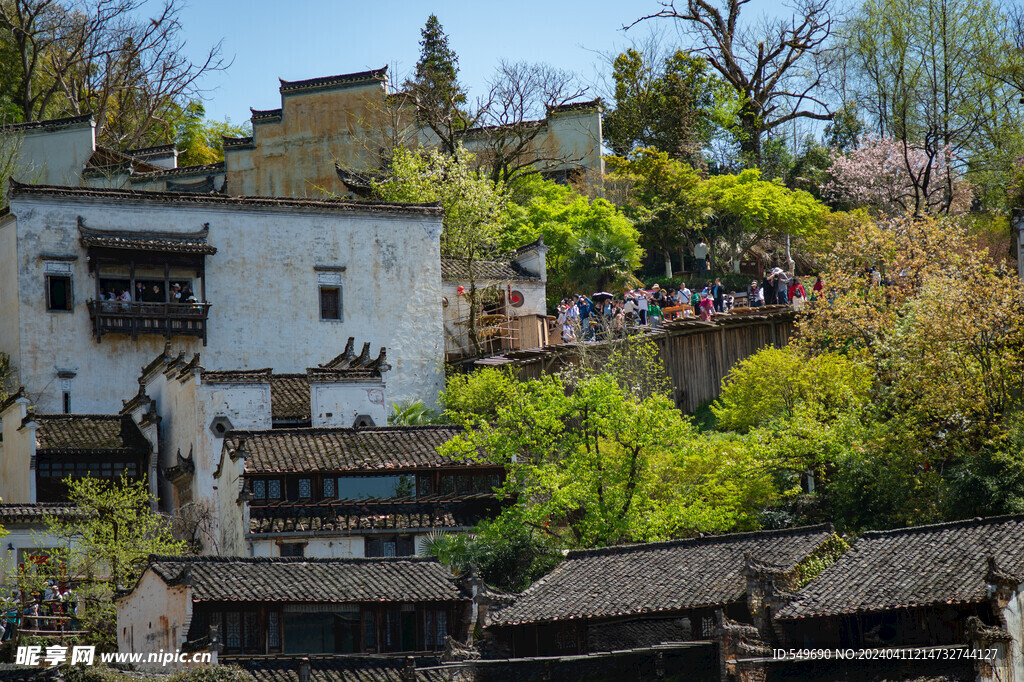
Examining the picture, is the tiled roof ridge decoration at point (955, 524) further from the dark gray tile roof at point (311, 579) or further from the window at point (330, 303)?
the window at point (330, 303)

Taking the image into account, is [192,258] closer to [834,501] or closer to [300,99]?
[300,99]

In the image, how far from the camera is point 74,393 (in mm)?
45594

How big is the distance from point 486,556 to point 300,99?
→ 33251 mm

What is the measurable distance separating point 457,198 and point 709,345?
12412mm

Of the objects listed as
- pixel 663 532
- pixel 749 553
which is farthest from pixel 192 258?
pixel 749 553

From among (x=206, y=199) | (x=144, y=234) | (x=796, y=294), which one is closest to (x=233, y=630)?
(x=144, y=234)

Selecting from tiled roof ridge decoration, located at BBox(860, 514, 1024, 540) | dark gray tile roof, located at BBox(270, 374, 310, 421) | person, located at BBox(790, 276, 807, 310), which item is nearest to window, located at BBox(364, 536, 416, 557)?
dark gray tile roof, located at BBox(270, 374, 310, 421)

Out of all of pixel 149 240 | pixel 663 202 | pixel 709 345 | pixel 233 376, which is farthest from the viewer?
pixel 663 202

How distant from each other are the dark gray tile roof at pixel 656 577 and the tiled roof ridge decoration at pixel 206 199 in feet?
66.1

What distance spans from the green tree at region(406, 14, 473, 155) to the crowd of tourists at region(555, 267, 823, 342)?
1129 centimetres

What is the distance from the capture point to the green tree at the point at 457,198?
53031mm

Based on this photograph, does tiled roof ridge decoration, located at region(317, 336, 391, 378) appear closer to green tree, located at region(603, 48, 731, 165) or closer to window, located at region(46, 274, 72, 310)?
window, located at region(46, 274, 72, 310)

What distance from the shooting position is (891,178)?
200 feet

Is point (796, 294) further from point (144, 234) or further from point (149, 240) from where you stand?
point (144, 234)
